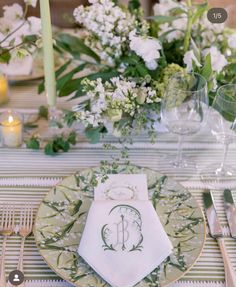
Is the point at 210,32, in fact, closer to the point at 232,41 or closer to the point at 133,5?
the point at 232,41

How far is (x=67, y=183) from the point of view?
1011 millimetres

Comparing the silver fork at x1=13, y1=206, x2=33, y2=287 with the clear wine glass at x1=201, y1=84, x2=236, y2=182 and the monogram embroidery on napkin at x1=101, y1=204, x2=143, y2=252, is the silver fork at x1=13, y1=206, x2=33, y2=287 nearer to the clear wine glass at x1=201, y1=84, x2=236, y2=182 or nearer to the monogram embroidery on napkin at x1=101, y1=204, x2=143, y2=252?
the monogram embroidery on napkin at x1=101, y1=204, x2=143, y2=252

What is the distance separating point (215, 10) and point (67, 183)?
0.53 metres

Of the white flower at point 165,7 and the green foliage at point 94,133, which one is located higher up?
the white flower at point 165,7

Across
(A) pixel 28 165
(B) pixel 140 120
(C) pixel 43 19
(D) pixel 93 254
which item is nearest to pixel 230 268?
(D) pixel 93 254

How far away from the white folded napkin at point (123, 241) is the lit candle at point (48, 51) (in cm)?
35

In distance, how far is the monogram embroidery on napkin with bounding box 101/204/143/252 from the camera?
843 millimetres

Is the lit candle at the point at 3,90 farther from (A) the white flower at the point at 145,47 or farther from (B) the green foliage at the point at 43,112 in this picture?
(A) the white flower at the point at 145,47

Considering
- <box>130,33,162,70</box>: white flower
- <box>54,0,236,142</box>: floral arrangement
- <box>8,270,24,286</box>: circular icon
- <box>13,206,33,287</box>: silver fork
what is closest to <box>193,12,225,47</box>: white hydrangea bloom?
<box>54,0,236,142</box>: floral arrangement

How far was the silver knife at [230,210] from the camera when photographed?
3.07 ft

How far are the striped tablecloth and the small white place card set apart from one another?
98 mm

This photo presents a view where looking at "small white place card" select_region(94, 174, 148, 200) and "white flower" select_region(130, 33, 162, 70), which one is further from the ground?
"white flower" select_region(130, 33, 162, 70)

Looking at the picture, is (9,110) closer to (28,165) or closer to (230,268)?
(28,165)

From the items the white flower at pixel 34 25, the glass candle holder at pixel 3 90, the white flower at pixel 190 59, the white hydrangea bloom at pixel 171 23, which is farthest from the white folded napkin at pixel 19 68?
the white flower at pixel 190 59
